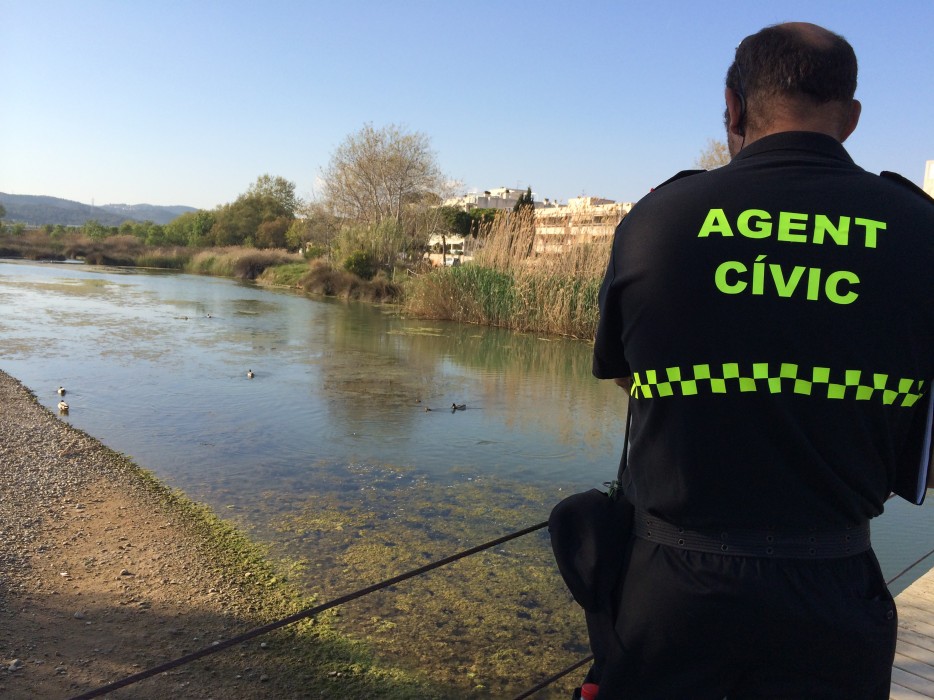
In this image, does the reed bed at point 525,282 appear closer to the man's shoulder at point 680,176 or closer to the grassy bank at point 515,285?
the grassy bank at point 515,285

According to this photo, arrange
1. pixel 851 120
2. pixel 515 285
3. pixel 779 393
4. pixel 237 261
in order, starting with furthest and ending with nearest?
pixel 237 261 < pixel 515 285 < pixel 851 120 < pixel 779 393

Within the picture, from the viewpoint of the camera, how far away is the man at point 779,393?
1.19 metres

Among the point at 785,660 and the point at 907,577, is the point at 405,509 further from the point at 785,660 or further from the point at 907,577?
the point at 785,660

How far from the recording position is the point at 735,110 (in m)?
1.37

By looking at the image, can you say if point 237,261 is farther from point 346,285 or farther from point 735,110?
point 735,110

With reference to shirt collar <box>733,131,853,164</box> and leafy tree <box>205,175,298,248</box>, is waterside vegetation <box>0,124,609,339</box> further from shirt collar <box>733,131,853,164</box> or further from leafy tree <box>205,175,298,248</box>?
shirt collar <box>733,131,853,164</box>

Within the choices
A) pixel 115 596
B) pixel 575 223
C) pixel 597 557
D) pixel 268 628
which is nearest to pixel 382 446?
pixel 115 596

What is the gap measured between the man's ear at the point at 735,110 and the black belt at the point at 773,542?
0.70m

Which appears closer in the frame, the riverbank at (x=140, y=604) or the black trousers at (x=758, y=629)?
the black trousers at (x=758, y=629)

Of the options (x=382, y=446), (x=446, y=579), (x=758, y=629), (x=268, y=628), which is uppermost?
(x=758, y=629)

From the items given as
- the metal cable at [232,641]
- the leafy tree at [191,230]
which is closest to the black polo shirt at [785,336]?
the metal cable at [232,641]

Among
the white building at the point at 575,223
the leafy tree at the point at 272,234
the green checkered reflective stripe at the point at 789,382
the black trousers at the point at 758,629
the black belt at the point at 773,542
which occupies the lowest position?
the black trousers at the point at 758,629

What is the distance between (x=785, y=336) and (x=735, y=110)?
45 cm

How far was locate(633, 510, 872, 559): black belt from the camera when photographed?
1.22m
